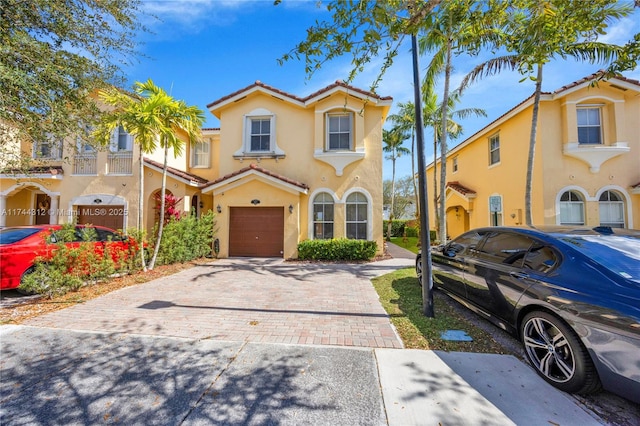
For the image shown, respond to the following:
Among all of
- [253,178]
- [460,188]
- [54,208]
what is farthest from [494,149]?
[54,208]

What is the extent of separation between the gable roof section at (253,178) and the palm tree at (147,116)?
8.96ft

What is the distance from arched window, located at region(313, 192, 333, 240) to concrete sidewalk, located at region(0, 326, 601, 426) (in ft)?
28.2

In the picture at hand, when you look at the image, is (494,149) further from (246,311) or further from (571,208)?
(246,311)

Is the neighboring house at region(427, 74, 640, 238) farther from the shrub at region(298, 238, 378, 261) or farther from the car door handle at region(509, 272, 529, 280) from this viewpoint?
the car door handle at region(509, 272, 529, 280)

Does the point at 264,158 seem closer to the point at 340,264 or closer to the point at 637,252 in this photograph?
the point at 340,264

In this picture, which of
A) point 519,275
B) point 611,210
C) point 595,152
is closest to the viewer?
point 519,275

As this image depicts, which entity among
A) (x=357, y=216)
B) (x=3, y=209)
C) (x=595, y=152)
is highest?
(x=595, y=152)

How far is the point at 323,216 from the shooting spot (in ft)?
40.8

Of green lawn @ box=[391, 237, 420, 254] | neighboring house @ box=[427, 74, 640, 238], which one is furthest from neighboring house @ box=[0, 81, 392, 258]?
neighboring house @ box=[427, 74, 640, 238]

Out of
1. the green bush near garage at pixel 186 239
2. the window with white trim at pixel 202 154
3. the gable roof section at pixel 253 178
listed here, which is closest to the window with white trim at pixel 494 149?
the gable roof section at pixel 253 178

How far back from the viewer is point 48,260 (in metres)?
6.10

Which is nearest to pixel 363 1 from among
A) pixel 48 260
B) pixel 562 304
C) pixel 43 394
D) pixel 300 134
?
pixel 562 304

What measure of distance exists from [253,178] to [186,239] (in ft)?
12.1

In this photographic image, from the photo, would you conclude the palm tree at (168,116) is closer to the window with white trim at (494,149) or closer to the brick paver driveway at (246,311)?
the brick paver driveway at (246,311)
